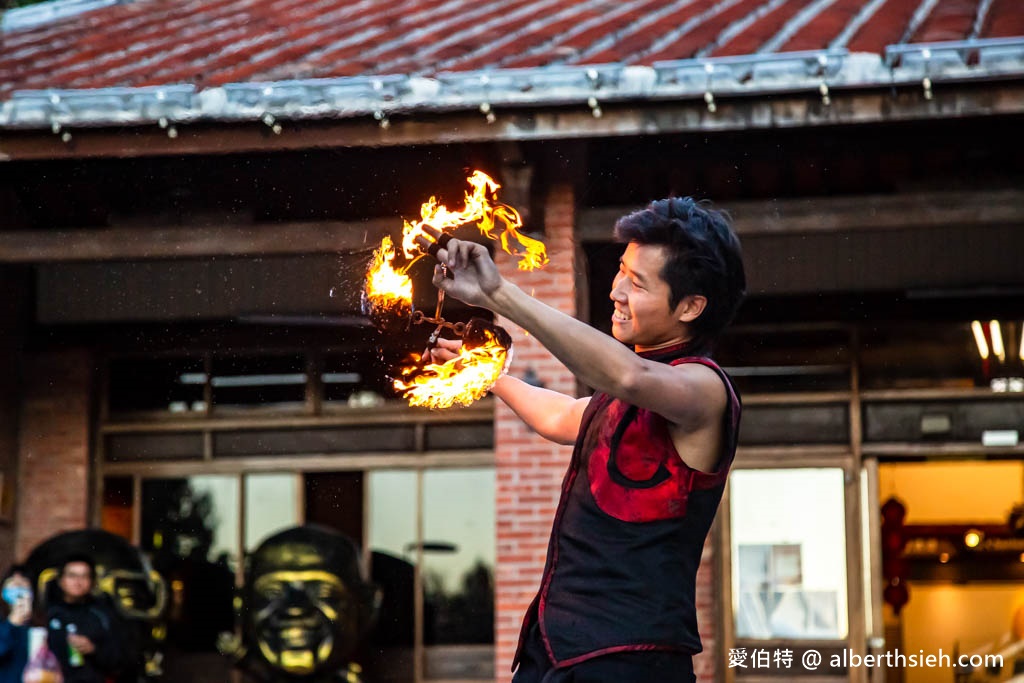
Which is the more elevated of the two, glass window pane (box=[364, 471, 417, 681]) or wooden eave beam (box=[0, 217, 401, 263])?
wooden eave beam (box=[0, 217, 401, 263])

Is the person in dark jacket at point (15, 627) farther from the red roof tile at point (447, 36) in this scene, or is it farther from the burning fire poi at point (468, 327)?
the burning fire poi at point (468, 327)

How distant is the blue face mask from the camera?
31.9ft

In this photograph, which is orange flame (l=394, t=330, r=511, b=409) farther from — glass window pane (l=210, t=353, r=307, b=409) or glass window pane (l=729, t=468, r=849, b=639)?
glass window pane (l=210, t=353, r=307, b=409)

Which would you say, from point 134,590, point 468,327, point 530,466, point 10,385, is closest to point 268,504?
point 134,590

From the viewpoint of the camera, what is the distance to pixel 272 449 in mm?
12016

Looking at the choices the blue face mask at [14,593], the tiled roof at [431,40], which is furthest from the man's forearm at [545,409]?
the blue face mask at [14,593]

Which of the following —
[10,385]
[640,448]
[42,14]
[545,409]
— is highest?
[42,14]

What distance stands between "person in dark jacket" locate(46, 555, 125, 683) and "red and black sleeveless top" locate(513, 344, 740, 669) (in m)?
7.13

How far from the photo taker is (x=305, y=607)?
434 inches

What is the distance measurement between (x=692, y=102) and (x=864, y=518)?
3.89m

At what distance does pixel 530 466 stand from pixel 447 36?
286cm

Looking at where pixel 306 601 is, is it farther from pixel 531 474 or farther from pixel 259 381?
pixel 531 474

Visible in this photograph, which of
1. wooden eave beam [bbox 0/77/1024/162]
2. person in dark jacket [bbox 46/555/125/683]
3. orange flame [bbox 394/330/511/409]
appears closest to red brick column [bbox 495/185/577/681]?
wooden eave beam [bbox 0/77/1024/162]

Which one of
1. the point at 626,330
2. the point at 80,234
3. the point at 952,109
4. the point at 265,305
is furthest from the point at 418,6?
the point at 626,330
